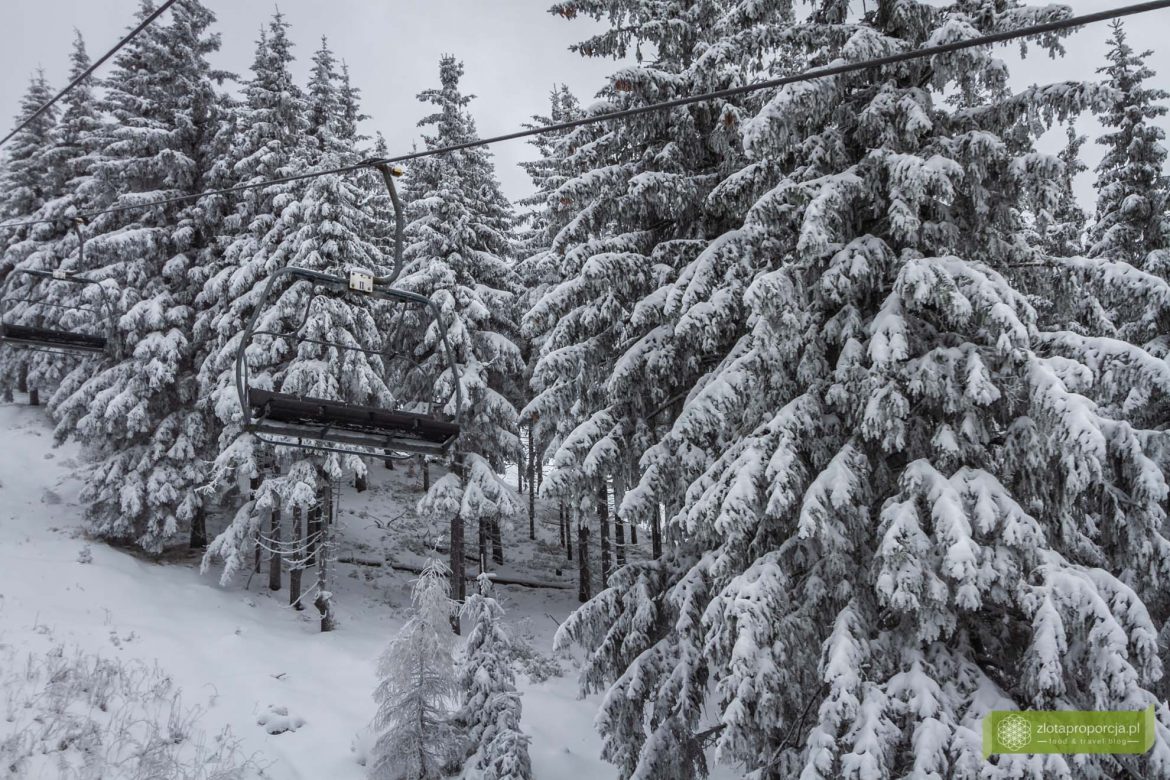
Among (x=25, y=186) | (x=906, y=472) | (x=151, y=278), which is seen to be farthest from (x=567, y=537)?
(x=25, y=186)

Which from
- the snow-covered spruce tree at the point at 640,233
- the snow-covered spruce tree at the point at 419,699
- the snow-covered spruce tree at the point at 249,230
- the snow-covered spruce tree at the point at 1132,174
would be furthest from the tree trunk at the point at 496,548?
the snow-covered spruce tree at the point at 1132,174

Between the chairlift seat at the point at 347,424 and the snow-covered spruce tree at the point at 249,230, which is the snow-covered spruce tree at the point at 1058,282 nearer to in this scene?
the chairlift seat at the point at 347,424

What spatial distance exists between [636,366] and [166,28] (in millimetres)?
21038

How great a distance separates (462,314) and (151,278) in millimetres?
9866

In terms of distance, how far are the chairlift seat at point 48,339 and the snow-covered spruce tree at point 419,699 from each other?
23.3 feet

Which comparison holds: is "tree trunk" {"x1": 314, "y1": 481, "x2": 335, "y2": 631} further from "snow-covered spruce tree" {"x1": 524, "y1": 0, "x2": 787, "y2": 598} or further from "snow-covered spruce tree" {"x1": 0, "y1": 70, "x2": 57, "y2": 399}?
"snow-covered spruce tree" {"x1": 0, "y1": 70, "x2": 57, "y2": 399}

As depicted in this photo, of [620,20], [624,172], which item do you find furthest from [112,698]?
[620,20]

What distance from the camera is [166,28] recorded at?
2189 centimetres

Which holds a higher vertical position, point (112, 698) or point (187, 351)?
point (187, 351)

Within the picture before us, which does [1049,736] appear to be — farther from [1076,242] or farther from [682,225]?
[1076,242]

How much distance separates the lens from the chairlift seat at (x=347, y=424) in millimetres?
5766

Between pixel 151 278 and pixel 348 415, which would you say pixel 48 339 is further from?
pixel 151 278

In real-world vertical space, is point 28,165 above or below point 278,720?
above

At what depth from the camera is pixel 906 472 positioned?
6941 mm
